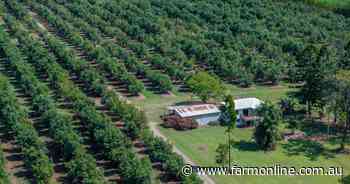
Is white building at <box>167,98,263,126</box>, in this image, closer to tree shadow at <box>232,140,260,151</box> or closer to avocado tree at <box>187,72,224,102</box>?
avocado tree at <box>187,72,224,102</box>

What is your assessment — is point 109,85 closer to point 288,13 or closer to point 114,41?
point 114,41

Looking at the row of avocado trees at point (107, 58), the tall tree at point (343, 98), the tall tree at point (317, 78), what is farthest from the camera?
the row of avocado trees at point (107, 58)

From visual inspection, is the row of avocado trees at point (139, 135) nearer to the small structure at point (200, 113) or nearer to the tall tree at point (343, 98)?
the small structure at point (200, 113)

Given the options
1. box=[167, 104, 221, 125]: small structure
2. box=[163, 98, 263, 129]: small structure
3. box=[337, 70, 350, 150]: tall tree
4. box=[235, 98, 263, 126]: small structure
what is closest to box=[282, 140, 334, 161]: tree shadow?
box=[337, 70, 350, 150]: tall tree

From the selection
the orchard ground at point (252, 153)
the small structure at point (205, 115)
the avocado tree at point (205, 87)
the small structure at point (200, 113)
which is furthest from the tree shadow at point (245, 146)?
the avocado tree at point (205, 87)

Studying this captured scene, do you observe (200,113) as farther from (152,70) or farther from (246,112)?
(152,70)

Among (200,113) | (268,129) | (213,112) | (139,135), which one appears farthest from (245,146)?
(139,135)
